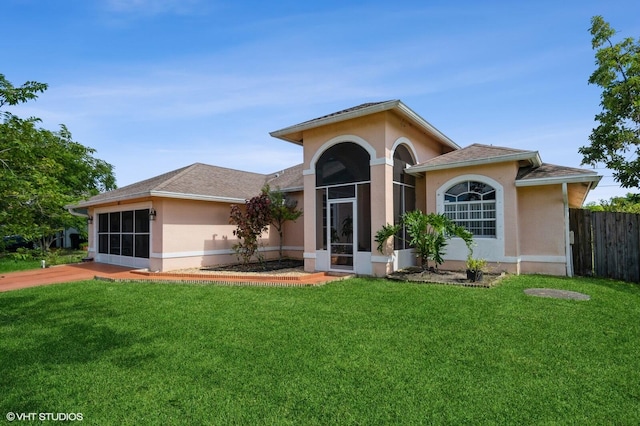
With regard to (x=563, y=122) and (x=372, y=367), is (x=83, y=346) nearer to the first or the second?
(x=372, y=367)

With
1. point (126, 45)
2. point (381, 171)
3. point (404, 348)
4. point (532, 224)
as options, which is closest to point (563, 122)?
point (532, 224)

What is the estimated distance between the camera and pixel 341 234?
1137cm

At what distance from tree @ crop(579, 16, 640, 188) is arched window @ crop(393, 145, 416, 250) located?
8180mm

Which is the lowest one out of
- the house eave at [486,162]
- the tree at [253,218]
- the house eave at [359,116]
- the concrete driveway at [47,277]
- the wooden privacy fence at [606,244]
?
the concrete driveway at [47,277]

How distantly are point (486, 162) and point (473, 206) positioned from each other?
1505 mm

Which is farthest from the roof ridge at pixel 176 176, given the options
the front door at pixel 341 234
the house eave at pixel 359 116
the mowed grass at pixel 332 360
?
the front door at pixel 341 234

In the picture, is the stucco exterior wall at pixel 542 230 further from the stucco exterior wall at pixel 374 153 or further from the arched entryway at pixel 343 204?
the arched entryway at pixel 343 204

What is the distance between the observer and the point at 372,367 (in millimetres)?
4047

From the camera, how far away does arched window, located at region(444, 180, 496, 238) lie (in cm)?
1055

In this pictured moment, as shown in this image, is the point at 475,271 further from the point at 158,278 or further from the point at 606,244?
the point at 158,278

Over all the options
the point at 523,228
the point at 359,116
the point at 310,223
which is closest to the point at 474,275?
the point at 523,228

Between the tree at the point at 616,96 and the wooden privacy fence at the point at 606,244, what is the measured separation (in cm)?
443

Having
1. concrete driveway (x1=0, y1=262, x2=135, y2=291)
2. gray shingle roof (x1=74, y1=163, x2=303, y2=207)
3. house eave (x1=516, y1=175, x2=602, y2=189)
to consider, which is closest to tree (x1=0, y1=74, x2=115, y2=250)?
gray shingle roof (x1=74, y1=163, x2=303, y2=207)

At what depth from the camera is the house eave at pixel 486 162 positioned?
9852mm
